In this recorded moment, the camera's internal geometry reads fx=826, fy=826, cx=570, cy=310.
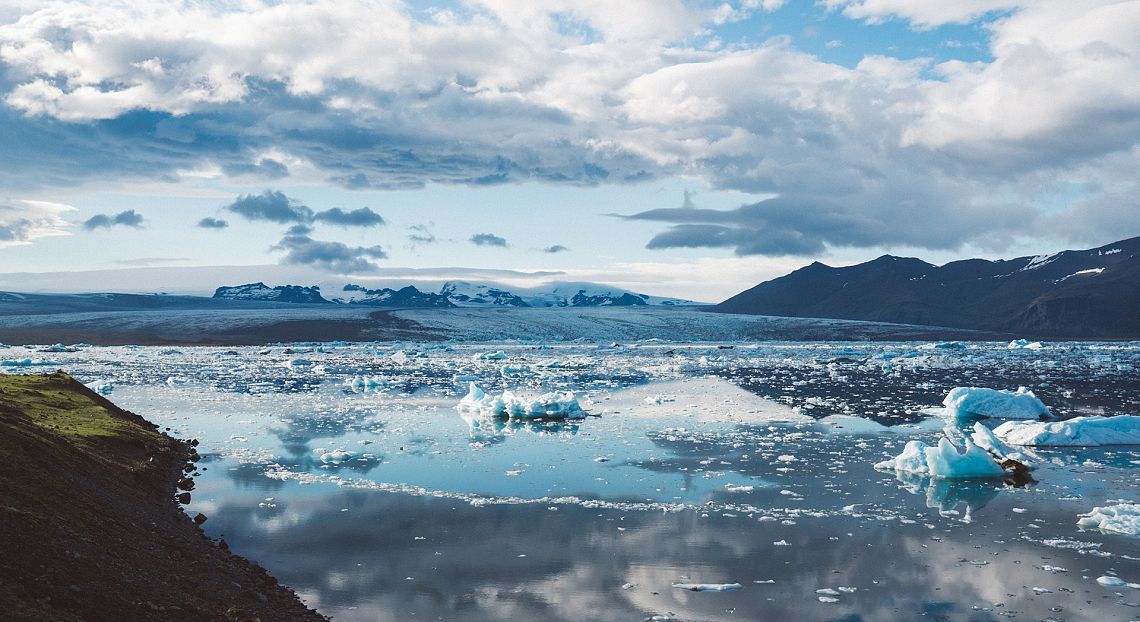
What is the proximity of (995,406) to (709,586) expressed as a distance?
70.9ft

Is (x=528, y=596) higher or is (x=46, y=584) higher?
(x=46, y=584)

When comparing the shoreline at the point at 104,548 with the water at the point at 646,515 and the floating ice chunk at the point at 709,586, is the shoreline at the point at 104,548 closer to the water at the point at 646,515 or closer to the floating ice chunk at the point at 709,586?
the water at the point at 646,515

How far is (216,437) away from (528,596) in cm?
1678

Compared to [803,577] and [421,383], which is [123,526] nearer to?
[803,577]

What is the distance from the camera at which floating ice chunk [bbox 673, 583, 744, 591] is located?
1091 centimetres

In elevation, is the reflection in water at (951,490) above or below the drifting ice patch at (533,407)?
below

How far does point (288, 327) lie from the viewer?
112 meters

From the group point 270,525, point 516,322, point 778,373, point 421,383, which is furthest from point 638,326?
point 270,525

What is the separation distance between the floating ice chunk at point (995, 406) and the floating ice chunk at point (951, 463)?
10.7 metres

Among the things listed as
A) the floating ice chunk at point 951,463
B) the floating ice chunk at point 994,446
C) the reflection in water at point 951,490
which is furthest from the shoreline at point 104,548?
the floating ice chunk at point 994,446

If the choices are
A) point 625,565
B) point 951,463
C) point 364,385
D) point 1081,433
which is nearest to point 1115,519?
point 951,463

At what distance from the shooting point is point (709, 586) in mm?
11000

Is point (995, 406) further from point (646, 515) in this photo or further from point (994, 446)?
point (646, 515)

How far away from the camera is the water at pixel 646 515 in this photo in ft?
35.1
